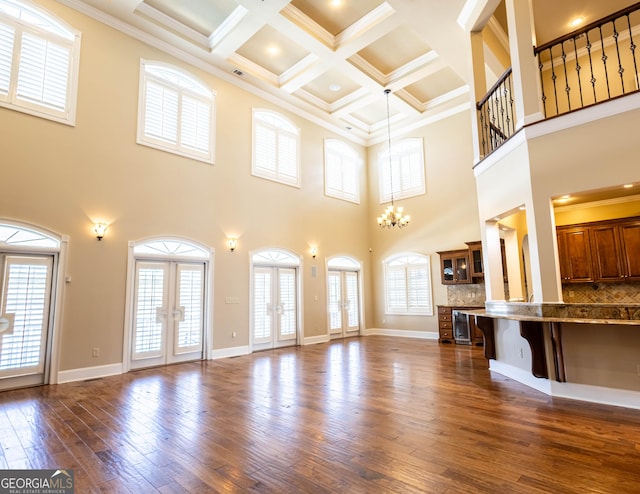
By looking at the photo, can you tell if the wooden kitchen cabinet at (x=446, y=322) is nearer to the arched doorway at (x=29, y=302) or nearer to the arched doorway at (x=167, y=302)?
the arched doorway at (x=167, y=302)

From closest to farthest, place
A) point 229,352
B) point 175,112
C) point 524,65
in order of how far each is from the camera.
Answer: point 524,65, point 175,112, point 229,352

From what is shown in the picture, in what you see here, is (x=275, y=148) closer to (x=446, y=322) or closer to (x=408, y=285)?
(x=408, y=285)

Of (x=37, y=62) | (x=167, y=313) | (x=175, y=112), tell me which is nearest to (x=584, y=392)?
(x=167, y=313)

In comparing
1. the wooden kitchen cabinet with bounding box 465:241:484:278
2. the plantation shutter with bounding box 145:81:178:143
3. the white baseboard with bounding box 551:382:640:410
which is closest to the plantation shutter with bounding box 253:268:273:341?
the plantation shutter with bounding box 145:81:178:143

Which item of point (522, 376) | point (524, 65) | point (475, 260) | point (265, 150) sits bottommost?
point (522, 376)

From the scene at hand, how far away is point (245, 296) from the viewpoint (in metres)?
7.95

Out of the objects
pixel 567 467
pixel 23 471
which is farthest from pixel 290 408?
pixel 567 467

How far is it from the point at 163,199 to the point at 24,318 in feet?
9.36

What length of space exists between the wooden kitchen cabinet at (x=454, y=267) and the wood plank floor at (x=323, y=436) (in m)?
3.87

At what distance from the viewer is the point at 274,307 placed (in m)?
8.64

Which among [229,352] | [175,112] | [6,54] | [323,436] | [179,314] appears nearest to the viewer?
[323,436]

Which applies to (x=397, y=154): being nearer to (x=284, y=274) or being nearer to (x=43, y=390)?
(x=284, y=274)

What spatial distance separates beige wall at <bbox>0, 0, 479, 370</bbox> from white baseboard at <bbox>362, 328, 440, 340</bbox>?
199 mm

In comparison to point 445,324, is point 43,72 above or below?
above
